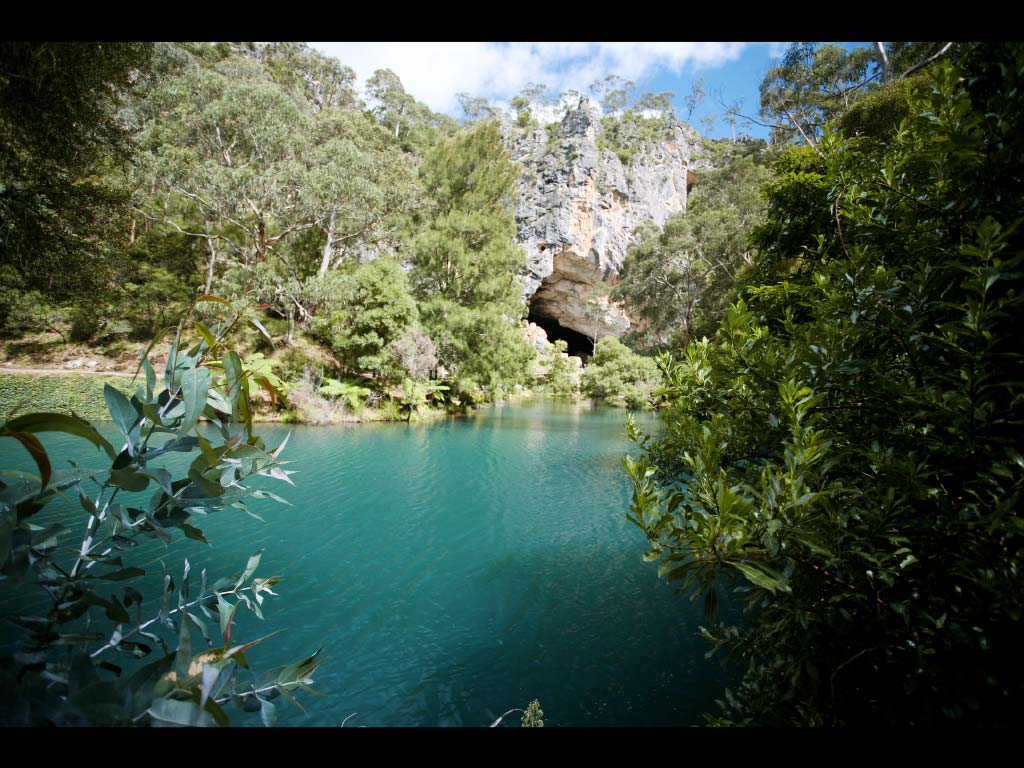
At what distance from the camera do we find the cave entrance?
48.2m

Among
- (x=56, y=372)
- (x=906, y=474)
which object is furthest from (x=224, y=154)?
(x=906, y=474)

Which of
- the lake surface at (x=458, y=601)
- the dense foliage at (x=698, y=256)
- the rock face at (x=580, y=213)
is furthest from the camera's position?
the rock face at (x=580, y=213)

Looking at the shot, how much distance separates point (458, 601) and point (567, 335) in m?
46.8

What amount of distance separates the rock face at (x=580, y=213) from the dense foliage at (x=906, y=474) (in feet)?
130

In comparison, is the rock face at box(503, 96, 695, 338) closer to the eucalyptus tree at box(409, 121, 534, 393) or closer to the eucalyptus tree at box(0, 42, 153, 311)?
the eucalyptus tree at box(409, 121, 534, 393)

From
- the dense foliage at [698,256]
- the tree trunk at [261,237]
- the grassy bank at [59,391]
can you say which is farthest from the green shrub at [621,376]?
the grassy bank at [59,391]

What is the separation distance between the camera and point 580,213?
1623 inches

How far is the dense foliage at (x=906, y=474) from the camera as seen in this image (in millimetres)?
1424

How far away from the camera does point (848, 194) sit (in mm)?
2322

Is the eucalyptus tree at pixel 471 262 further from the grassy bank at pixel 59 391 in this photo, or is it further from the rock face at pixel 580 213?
the rock face at pixel 580 213

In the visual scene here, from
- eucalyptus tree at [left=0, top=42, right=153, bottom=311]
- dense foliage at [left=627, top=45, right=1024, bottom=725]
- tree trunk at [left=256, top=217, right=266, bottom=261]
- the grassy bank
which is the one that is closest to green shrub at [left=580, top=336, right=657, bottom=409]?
tree trunk at [left=256, top=217, right=266, bottom=261]

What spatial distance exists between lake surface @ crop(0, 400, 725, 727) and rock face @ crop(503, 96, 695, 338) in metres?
35.0
